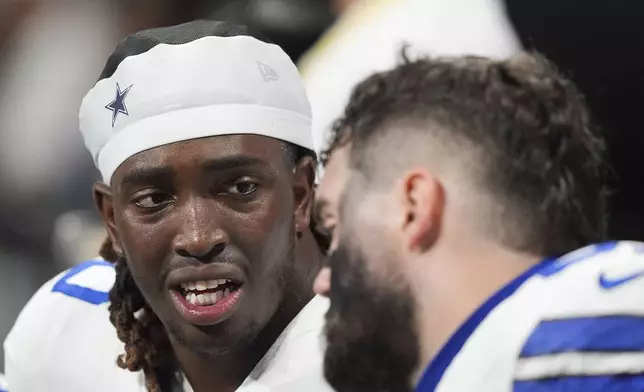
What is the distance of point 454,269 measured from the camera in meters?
0.62

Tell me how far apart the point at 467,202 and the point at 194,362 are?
1.09 feet

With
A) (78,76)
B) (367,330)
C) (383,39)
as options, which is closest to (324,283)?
(367,330)

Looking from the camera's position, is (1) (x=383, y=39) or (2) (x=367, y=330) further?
(1) (x=383, y=39)

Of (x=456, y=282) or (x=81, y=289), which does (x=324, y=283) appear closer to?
(x=456, y=282)

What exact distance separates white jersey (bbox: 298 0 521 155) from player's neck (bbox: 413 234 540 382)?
19 centimetres

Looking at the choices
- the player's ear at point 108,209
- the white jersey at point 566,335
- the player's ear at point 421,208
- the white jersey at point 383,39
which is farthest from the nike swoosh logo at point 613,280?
the player's ear at point 108,209

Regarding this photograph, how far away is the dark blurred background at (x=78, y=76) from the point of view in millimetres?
833

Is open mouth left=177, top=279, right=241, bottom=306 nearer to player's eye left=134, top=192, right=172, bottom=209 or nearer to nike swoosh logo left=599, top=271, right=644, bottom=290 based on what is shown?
player's eye left=134, top=192, right=172, bottom=209

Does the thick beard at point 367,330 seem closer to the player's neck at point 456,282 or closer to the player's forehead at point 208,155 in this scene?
the player's neck at point 456,282

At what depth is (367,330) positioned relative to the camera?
25.6 inches

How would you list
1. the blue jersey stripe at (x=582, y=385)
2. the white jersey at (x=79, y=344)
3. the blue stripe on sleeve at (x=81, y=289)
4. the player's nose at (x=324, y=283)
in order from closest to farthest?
1. the blue jersey stripe at (x=582, y=385)
2. the player's nose at (x=324, y=283)
3. the white jersey at (x=79, y=344)
4. the blue stripe on sleeve at (x=81, y=289)

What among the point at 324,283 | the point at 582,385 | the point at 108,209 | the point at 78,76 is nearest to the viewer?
the point at 582,385

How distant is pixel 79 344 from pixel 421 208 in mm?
402

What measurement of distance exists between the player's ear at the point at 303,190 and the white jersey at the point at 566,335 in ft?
0.77
